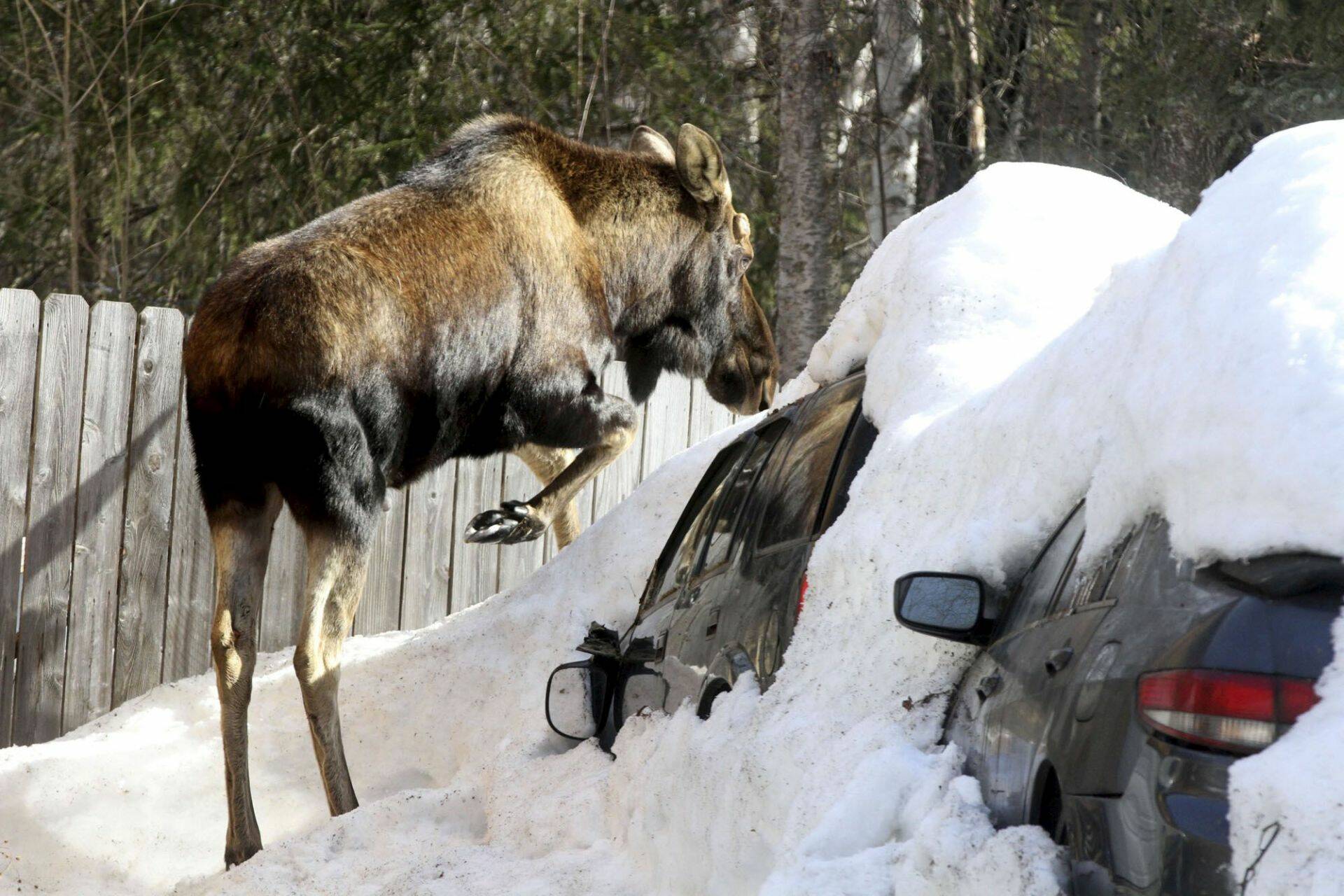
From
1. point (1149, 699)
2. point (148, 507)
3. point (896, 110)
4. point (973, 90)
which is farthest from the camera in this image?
point (896, 110)

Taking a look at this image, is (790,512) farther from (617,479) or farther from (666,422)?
(666,422)

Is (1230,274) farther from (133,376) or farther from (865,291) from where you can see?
(133,376)

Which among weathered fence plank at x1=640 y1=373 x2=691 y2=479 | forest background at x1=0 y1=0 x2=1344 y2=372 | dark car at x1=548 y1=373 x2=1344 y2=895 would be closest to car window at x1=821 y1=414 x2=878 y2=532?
dark car at x1=548 y1=373 x2=1344 y2=895

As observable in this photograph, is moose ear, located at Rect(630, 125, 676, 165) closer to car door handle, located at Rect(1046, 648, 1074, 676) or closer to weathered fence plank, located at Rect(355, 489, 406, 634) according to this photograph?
weathered fence plank, located at Rect(355, 489, 406, 634)

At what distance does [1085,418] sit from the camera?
280 cm

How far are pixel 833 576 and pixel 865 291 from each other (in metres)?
1.80

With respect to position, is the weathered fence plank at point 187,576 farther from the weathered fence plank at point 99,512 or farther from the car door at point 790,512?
the car door at point 790,512

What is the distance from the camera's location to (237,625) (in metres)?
6.07

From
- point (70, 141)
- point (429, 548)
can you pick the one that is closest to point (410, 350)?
point (429, 548)

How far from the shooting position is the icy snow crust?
2.13 meters

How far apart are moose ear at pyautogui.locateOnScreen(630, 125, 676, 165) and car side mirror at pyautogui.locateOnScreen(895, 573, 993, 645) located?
567 centimetres

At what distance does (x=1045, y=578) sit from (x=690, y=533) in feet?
8.91

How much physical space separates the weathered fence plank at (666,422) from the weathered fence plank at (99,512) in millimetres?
3238

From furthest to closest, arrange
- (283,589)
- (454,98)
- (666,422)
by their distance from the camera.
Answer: (454,98), (666,422), (283,589)
